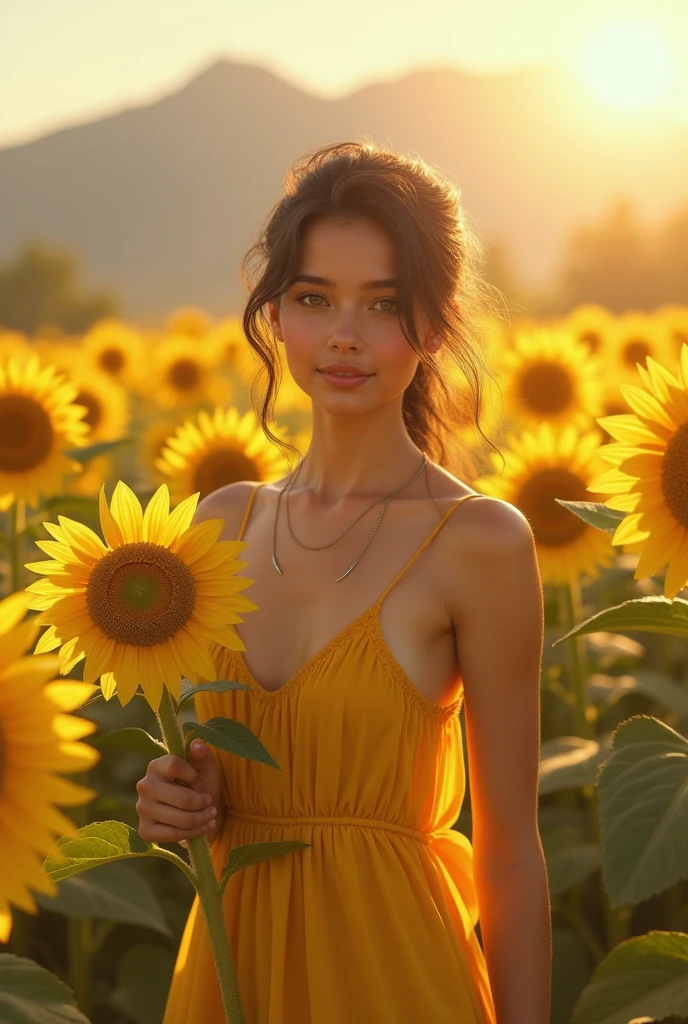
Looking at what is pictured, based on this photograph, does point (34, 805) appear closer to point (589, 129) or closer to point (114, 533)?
point (114, 533)

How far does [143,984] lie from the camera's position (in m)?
3.32

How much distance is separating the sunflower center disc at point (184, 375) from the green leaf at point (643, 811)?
5483 mm

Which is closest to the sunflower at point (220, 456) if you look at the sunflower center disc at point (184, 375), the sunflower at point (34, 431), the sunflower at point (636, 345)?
the sunflower at point (34, 431)

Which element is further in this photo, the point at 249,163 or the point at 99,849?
the point at 249,163

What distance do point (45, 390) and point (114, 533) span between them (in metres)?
2.27

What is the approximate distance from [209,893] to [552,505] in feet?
7.36

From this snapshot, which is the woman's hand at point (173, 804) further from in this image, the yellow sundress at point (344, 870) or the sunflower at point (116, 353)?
the sunflower at point (116, 353)

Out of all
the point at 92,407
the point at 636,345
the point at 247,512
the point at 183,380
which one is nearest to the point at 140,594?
the point at 247,512

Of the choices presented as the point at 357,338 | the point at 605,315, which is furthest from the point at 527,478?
the point at 605,315

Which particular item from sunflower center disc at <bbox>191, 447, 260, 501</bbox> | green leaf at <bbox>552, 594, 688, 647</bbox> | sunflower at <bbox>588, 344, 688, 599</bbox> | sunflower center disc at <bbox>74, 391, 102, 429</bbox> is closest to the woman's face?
sunflower at <bbox>588, 344, 688, 599</bbox>

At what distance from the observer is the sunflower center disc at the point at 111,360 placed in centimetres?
785

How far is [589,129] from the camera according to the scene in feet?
338

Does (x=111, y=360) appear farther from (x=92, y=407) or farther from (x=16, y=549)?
(x=16, y=549)

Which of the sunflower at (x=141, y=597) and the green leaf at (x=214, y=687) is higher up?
the sunflower at (x=141, y=597)
